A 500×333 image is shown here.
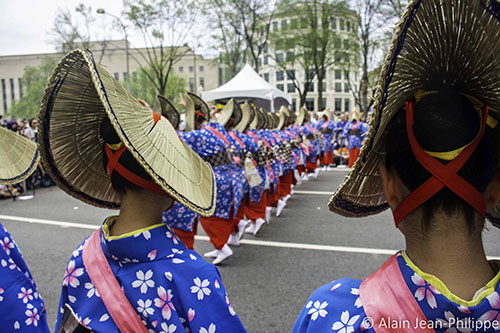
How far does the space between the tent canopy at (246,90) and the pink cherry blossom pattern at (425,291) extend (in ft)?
45.1

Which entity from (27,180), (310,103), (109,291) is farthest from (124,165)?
(310,103)

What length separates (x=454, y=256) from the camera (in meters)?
0.84

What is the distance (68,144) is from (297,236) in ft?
14.0

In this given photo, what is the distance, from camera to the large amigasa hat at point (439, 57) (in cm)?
80

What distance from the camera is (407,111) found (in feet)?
2.87

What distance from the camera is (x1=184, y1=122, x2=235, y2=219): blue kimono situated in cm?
405

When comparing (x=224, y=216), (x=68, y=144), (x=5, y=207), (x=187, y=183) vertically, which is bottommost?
(x=5, y=207)

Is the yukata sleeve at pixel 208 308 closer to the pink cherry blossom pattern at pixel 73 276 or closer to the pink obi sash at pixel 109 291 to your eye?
the pink obi sash at pixel 109 291

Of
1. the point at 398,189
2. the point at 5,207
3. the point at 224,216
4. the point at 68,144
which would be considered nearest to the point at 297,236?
the point at 224,216

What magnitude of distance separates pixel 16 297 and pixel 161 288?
2.42 feet

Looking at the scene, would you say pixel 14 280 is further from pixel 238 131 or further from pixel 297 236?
pixel 297 236

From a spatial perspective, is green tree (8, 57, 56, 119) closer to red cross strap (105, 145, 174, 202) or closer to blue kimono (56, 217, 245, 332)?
red cross strap (105, 145, 174, 202)

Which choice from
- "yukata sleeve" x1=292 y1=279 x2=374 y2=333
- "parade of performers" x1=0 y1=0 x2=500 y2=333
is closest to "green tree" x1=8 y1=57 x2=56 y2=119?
"parade of performers" x1=0 y1=0 x2=500 y2=333

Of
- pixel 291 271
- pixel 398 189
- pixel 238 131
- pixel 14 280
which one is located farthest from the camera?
pixel 238 131
